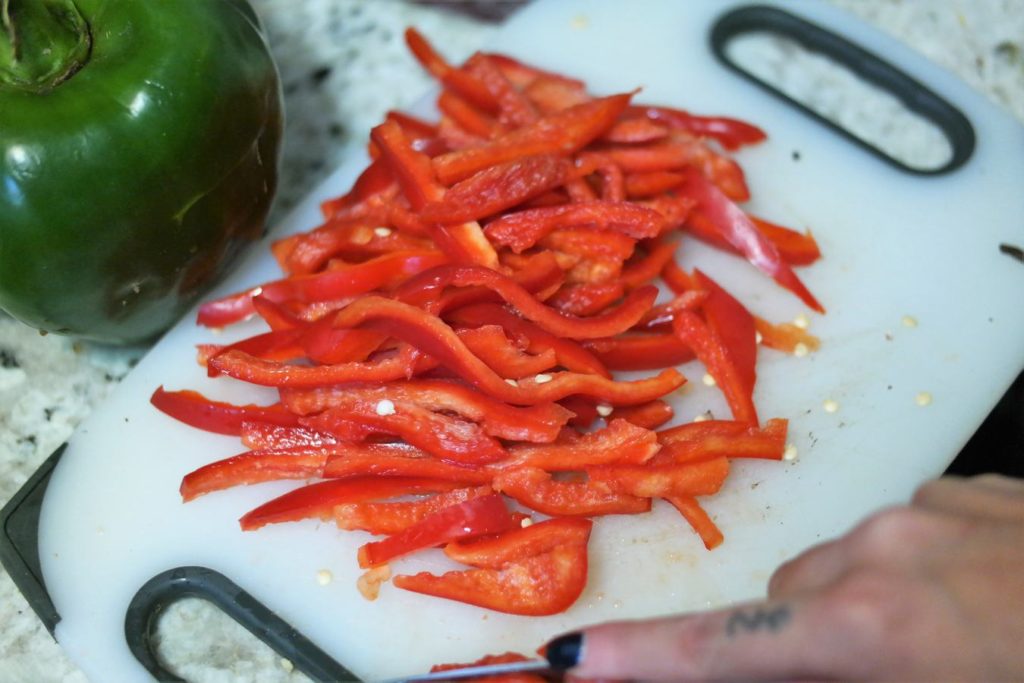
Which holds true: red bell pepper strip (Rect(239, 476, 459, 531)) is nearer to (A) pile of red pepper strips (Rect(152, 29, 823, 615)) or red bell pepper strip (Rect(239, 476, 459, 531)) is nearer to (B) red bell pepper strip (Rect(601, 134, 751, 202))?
(A) pile of red pepper strips (Rect(152, 29, 823, 615))

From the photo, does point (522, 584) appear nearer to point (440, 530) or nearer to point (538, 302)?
point (440, 530)

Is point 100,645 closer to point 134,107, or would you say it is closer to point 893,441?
point 134,107

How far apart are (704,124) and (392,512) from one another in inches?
43.8

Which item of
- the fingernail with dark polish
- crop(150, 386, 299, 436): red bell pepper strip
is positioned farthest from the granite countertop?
the fingernail with dark polish

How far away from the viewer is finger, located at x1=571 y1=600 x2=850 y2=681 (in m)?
1.06

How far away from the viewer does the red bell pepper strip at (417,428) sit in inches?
68.1

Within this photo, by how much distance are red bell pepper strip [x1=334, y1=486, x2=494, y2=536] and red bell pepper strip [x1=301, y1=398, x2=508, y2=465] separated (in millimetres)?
59

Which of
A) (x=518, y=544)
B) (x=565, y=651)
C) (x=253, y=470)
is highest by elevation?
(x=565, y=651)

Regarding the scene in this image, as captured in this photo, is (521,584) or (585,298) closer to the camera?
(521,584)

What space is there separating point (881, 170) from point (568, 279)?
770 mm

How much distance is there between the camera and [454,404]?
1.76 metres

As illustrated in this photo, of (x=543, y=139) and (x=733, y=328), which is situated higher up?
(x=543, y=139)

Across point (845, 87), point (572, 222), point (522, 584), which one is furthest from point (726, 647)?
point (845, 87)

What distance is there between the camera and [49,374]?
211 centimetres
